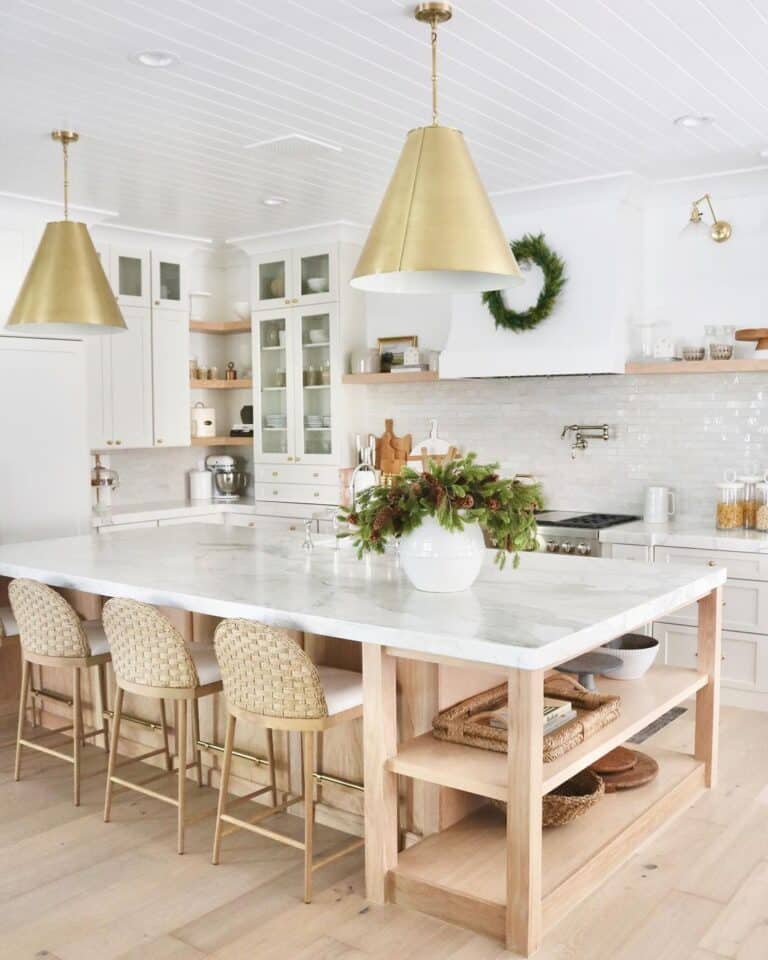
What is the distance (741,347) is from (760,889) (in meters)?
3.40

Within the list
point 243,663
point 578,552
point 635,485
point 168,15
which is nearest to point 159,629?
point 243,663

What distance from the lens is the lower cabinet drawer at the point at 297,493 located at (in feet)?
23.4

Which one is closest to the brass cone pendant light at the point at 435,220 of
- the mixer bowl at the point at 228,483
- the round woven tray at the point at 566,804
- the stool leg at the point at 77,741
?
the round woven tray at the point at 566,804

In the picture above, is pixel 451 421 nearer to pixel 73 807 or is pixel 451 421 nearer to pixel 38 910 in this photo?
pixel 73 807

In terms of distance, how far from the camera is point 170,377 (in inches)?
287

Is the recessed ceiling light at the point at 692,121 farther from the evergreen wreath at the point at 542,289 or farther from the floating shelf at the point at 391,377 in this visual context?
the floating shelf at the point at 391,377

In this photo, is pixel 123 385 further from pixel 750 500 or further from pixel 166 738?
pixel 750 500

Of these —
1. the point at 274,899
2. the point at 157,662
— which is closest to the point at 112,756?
the point at 157,662

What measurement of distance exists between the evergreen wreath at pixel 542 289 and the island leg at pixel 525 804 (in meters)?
3.46

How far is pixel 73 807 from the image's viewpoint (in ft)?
13.0

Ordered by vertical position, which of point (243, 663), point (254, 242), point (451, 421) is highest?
point (254, 242)

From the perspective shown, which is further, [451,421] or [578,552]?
[451,421]

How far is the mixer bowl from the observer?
7871 millimetres

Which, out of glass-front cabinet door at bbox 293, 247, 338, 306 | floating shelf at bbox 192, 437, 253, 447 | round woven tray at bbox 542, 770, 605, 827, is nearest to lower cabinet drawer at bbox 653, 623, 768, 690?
round woven tray at bbox 542, 770, 605, 827
